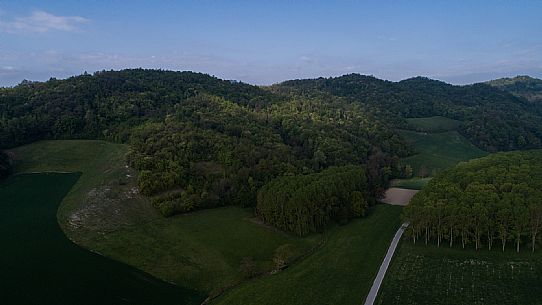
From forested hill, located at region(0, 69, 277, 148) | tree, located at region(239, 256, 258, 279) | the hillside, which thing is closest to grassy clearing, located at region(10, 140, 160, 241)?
forested hill, located at region(0, 69, 277, 148)

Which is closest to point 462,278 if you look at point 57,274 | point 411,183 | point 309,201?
point 309,201

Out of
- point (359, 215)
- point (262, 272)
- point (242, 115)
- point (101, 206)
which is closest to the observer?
point (262, 272)

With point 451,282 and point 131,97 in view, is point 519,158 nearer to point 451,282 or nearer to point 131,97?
point 451,282

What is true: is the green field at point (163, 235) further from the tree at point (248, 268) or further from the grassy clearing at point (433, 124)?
the grassy clearing at point (433, 124)

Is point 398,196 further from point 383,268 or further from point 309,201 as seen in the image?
point 383,268

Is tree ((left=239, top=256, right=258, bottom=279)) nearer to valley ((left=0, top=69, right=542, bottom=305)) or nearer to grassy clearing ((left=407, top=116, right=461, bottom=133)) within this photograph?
valley ((left=0, top=69, right=542, bottom=305))

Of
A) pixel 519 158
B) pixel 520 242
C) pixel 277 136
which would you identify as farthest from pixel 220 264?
pixel 519 158
